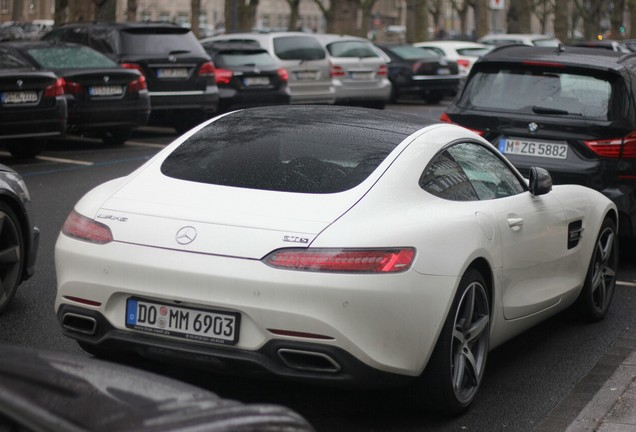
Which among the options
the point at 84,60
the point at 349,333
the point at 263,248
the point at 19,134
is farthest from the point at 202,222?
the point at 84,60

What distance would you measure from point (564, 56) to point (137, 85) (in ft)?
30.3

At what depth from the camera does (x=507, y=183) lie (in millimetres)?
6594

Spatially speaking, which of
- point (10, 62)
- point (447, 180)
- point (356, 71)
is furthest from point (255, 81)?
point (447, 180)

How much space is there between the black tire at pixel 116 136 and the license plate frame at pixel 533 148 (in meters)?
9.97

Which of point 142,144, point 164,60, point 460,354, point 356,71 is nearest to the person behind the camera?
point 460,354

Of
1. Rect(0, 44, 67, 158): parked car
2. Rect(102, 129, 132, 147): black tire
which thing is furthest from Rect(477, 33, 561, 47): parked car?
Rect(0, 44, 67, 158): parked car

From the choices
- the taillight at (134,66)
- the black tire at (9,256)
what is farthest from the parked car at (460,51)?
the black tire at (9,256)

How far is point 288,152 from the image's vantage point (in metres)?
5.79

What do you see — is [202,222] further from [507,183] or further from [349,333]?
[507,183]

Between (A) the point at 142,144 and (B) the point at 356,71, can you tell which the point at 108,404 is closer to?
(A) the point at 142,144

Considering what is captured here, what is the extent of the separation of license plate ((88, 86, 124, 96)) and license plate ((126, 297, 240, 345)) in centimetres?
1231

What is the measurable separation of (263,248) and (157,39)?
591 inches

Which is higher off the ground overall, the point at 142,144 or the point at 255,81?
the point at 255,81

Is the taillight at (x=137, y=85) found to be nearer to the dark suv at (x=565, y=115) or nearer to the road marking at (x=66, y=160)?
the road marking at (x=66, y=160)
